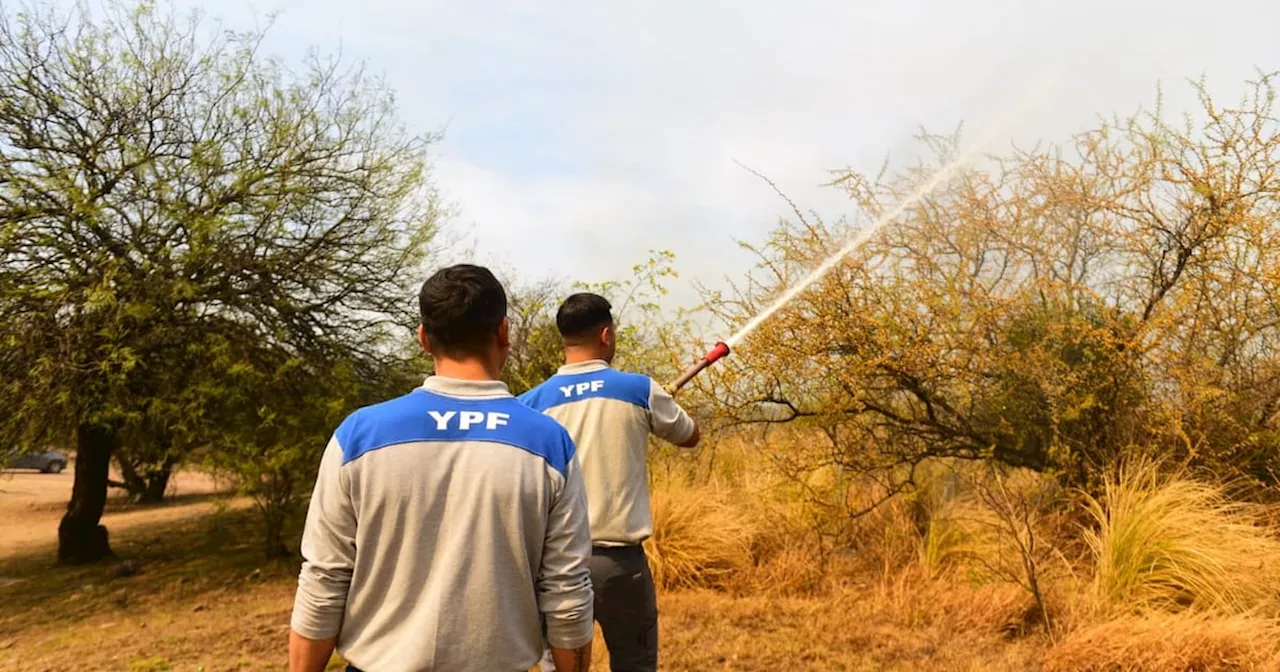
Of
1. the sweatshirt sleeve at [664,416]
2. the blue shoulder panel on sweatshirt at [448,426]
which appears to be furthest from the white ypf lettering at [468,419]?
the sweatshirt sleeve at [664,416]

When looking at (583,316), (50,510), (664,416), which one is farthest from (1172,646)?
(50,510)

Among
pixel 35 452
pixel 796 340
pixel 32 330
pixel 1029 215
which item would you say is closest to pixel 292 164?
pixel 32 330

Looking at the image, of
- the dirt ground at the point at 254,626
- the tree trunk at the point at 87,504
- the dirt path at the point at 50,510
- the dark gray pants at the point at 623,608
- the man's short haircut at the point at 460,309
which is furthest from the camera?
the dirt path at the point at 50,510

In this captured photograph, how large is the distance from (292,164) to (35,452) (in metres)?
3.72

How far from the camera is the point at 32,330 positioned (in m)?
7.24

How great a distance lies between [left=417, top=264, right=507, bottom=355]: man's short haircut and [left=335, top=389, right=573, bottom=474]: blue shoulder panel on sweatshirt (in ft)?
0.43

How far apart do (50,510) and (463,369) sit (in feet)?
60.2

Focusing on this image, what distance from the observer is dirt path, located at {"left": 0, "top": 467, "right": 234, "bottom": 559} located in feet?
36.0

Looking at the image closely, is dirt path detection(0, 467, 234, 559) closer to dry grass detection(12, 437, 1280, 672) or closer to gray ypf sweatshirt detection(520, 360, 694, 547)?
dry grass detection(12, 437, 1280, 672)

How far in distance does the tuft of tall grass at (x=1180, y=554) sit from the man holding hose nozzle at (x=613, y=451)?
135 inches

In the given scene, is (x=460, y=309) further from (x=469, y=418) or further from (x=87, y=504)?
(x=87, y=504)

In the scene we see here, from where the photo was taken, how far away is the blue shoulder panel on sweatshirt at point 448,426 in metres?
1.66

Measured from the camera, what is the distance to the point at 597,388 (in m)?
3.15

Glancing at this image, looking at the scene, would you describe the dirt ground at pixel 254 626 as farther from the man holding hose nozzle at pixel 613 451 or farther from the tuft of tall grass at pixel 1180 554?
the man holding hose nozzle at pixel 613 451
